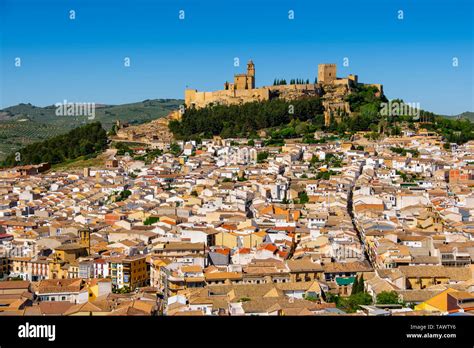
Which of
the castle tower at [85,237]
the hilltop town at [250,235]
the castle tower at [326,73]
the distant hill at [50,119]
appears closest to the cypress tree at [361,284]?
the hilltop town at [250,235]

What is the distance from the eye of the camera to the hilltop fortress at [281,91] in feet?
90.0

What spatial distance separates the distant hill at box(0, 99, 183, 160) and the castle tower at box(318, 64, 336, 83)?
49.3ft

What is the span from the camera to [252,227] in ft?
40.8

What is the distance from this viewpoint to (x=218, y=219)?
1367 centimetres

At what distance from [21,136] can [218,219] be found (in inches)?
1214

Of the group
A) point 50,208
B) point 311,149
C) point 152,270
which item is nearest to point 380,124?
point 311,149

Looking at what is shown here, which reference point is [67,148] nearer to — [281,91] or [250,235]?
[281,91]

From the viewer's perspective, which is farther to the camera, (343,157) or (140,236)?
(343,157)

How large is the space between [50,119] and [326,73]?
33.5m

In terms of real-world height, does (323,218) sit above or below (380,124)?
below

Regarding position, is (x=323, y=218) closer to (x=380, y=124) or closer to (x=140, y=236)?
(x=140, y=236)

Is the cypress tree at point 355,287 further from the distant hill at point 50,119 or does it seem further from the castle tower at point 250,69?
the distant hill at point 50,119

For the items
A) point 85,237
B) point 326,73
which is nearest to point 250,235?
point 85,237
